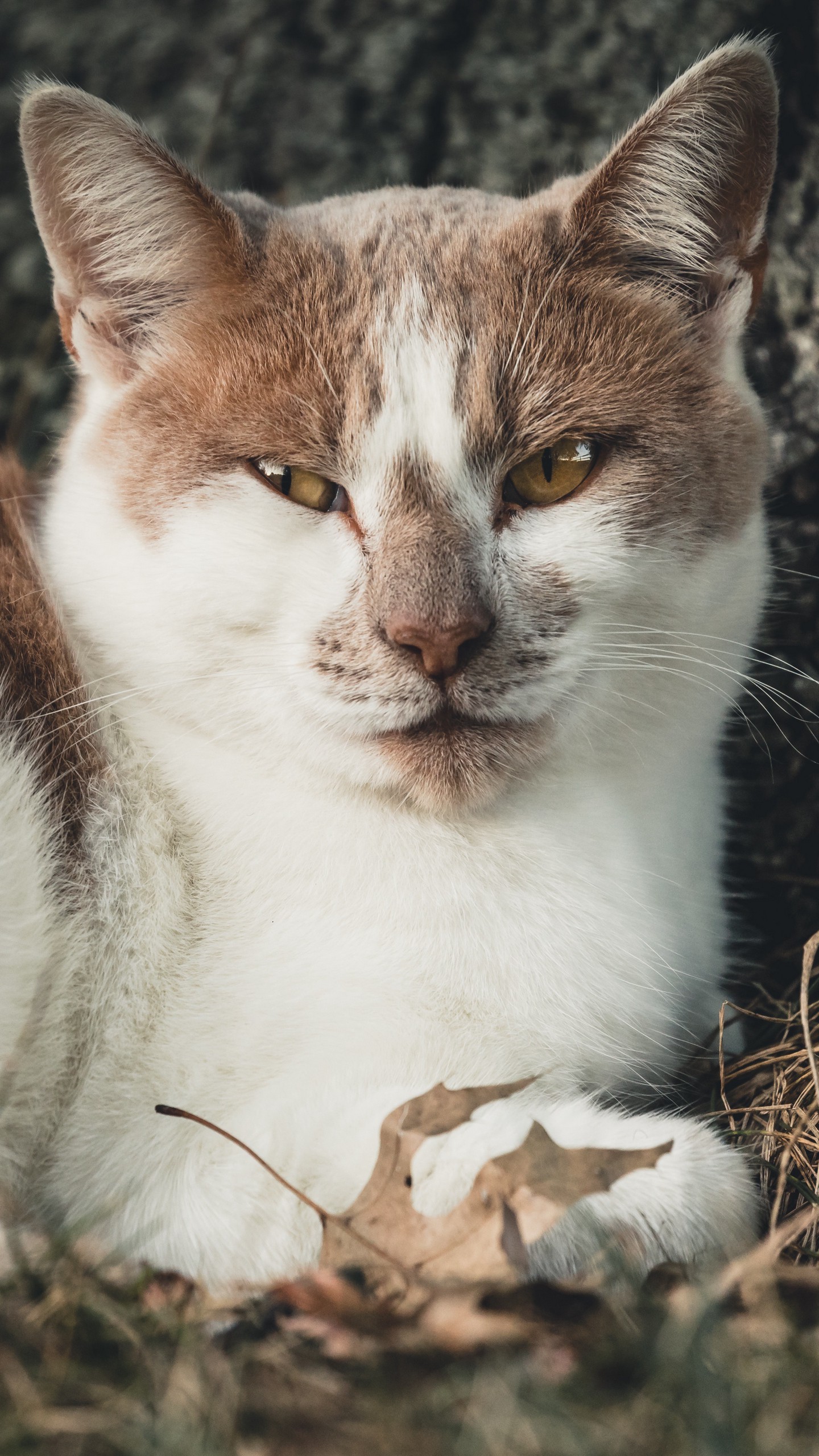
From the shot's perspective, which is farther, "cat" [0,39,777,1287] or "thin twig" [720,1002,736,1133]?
"thin twig" [720,1002,736,1133]

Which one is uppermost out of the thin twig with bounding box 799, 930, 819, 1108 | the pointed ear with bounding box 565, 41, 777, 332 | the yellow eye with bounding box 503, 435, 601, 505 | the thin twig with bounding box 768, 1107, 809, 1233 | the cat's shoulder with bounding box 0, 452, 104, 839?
the pointed ear with bounding box 565, 41, 777, 332

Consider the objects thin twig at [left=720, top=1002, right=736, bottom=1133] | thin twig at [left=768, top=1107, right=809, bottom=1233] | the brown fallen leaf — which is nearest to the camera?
the brown fallen leaf

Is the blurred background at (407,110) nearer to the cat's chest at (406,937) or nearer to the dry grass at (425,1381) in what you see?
the cat's chest at (406,937)

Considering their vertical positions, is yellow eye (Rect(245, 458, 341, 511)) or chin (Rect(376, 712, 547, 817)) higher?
yellow eye (Rect(245, 458, 341, 511))

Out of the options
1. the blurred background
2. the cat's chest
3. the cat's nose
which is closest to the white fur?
the cat's chest

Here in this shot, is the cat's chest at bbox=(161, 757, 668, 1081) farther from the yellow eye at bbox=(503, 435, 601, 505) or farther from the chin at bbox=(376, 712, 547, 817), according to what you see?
the yellow eye at bbox=(503, 435, 601, 505)

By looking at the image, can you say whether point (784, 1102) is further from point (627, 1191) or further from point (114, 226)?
point (114, 226)

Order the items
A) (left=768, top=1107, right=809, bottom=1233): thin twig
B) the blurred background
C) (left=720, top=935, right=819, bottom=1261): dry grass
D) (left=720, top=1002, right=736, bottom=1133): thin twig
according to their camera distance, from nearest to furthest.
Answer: (left=768, top=1107, right=809, bottom=1233): thin twig, (left=720, top=935, right=819, bottom=1261): dry grass, (left=720, top=1002, right=736, bottom=1133): thin twig, the blurred background

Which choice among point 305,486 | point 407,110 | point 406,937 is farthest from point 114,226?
point 407,110
